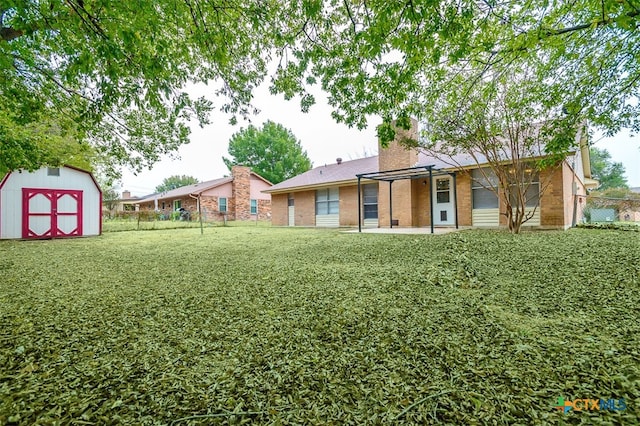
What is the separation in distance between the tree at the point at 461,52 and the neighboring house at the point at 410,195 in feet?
10.9

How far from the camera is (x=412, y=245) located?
6211 millimetres

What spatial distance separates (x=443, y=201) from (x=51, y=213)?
48.8ft

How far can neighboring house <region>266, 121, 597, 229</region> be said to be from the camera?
959cm

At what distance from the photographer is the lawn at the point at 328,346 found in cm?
137

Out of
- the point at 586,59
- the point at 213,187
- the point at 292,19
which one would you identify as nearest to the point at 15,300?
the point at 292,19

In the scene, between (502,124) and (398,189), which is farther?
(398,189)

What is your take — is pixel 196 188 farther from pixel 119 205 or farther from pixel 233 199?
pixel 119 205

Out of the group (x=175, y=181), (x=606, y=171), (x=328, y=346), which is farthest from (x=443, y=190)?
(x=175, y=181)

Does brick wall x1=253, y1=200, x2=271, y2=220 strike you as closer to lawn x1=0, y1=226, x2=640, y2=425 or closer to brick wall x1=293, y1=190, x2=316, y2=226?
brick wall x1=293, y1=190, x2=316, y2=226

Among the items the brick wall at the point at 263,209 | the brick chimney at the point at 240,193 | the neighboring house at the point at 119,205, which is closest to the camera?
the neighboring house at the point at 119,205

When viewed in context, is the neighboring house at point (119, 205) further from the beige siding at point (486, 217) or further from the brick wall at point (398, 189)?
the beige siding at point (486, 217)

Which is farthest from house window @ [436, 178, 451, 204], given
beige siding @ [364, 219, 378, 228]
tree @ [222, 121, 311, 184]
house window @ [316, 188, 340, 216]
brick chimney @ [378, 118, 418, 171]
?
tree @ [222, 121, 311, 184]

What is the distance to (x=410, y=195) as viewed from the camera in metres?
12.1

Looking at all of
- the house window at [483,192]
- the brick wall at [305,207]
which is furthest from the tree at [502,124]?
the brick wall at [305,207]
